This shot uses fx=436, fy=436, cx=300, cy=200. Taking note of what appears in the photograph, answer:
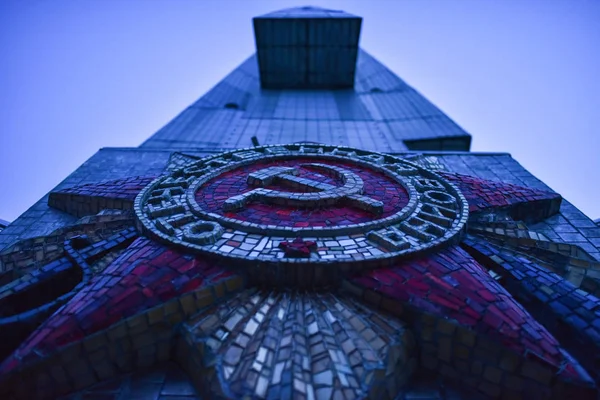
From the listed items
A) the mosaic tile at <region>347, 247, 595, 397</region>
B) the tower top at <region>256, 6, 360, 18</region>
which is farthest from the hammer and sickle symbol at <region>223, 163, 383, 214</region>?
the tower top at <region>256, 6, 360, 18</region>

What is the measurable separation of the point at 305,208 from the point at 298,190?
0.82 metres

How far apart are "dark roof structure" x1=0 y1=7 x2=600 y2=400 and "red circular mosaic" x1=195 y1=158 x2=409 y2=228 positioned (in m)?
0.04

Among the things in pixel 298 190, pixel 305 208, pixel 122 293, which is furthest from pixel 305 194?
pixel 122 293

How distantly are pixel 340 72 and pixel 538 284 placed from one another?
50.8 feet

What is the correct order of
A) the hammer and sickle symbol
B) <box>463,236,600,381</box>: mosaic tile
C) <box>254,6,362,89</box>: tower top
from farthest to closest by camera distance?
<box>254,6,362,89</box>: tower top, the hammer and sickle symbol, <box>463,236,600,381</box>: mosaic tile

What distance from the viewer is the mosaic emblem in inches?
214

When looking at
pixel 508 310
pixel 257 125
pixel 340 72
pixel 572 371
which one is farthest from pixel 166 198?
pixel 340 72

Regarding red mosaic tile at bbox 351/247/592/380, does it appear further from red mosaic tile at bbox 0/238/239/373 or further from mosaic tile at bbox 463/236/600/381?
red mosaic tile at bbox 0/238/239/373

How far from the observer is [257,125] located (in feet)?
49.8

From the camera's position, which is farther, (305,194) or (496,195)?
(496,195)

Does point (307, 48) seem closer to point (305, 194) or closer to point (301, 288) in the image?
point (305, 194)

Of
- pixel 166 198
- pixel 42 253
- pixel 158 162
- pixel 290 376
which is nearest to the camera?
pixel 290 376

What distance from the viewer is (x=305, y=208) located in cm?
669

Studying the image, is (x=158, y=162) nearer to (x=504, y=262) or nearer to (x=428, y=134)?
(x=504, y=262)
